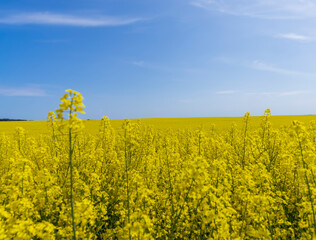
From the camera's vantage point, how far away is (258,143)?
24.8 feet

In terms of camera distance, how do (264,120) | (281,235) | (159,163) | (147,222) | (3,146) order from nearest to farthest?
(147,222)
(281,235)
(159,163)
(264,120)
(3,146)

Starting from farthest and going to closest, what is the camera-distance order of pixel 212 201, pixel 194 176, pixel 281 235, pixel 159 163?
pixel 159 163 → pixel 281 235 → pixel 212 201 → pixel 194 176

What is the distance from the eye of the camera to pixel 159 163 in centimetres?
725

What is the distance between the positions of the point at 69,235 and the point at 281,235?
367 cm

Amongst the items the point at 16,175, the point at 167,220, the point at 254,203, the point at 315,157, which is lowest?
the point at 167,220

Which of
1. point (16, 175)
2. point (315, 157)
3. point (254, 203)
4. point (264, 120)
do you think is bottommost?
point (254, 203)

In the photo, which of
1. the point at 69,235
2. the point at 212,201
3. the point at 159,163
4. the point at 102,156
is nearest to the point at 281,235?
the point at 212,201

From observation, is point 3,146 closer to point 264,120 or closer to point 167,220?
point 167,220

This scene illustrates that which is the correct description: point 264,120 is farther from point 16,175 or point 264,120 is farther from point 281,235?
point 16,175

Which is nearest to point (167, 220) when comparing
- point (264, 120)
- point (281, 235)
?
point (281, 235)

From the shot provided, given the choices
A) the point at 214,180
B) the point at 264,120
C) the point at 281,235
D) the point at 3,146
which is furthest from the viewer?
the point at 3,146

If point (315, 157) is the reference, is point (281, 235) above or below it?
below

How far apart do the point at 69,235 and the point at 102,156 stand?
4804mm

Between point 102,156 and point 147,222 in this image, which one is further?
point 102,156
